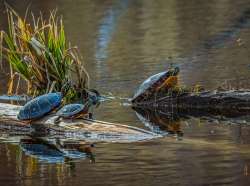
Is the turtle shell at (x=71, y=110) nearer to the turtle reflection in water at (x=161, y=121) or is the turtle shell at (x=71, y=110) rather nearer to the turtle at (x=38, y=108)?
the turtle at (x=38, y=108)

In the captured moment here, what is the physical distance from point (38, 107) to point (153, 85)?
2420mm

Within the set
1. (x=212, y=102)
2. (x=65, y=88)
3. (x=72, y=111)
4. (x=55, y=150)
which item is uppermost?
(x=65, y=88)

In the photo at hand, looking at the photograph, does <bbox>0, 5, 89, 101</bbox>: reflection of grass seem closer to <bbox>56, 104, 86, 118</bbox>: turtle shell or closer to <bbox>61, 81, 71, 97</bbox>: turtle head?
<bbox>61, 81, 71, 97</bbox>: turtle head

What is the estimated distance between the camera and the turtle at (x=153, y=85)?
14.3 m

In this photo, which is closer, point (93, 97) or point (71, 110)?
point (71, 110)

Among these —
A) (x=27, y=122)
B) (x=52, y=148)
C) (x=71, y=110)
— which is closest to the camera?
(x=52, y=148)

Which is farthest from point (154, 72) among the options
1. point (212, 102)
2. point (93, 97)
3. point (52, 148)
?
point (52, 148)

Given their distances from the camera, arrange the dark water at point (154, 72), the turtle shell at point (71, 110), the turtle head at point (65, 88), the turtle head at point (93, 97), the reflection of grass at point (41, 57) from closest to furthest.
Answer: the dark water at point (154, 72), the turtle shell at point (71, 110), the reflection of grass at point (41, 57), the turtle head at point (65, 88), the turtle head at point (93, 97)

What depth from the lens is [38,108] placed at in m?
12.4

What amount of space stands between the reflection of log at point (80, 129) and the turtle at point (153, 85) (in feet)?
7.17

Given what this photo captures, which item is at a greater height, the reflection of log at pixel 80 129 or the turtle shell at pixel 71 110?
the turtle shell at pixel 71 110

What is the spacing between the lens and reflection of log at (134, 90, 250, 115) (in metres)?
13.6

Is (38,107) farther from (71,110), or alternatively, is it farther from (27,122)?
(71,110)

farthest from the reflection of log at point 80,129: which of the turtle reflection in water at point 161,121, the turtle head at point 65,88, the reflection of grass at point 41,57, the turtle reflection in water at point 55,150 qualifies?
the turtle head at point 65,88
